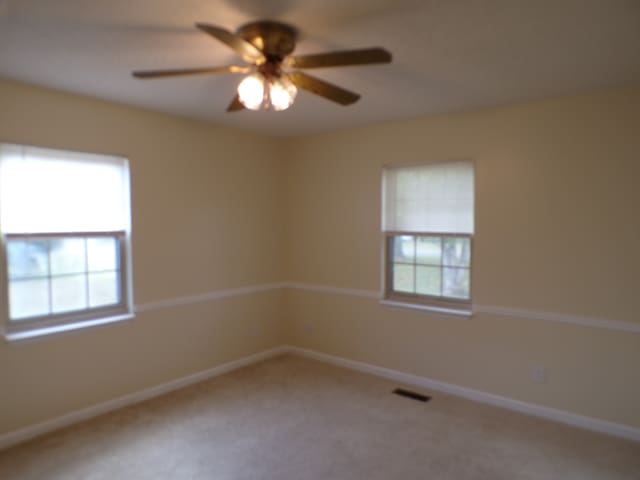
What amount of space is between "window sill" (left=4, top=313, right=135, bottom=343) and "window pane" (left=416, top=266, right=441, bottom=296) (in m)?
2.60

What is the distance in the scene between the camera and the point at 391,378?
4133 mm

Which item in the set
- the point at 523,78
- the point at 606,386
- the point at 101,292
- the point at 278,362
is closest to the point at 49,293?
the point at 101,292

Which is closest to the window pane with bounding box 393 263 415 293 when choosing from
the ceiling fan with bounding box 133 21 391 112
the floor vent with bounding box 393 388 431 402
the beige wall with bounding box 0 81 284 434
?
the floor vent with bounding box 393 388 431 402

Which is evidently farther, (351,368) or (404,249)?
(351,368)

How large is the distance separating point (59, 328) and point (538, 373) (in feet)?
12.2

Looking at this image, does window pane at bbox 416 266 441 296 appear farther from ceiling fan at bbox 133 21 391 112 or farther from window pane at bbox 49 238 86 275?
window pane at bbox 49 238 86 275

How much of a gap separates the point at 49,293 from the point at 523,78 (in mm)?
3679

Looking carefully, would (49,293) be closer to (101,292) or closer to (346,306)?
(101,292)

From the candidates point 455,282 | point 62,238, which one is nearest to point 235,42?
point 62,238

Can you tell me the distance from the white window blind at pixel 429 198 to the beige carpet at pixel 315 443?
1.55m

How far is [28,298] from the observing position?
3.04 metres

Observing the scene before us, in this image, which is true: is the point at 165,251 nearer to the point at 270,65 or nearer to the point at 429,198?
the point at 270,65

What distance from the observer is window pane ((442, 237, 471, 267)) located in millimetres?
3773

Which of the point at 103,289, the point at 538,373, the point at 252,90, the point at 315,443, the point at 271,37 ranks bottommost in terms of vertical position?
the point at 315,443
